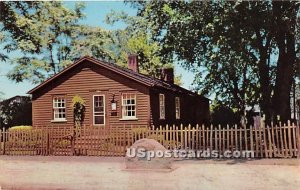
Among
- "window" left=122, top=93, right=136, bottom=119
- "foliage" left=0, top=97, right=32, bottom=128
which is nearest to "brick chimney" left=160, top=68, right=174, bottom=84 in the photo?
"window" left=122, top=93, right=136, bottom=119

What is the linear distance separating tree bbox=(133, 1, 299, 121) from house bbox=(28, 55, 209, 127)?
834mm

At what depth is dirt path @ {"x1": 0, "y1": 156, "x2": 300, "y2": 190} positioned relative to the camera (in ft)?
23.4

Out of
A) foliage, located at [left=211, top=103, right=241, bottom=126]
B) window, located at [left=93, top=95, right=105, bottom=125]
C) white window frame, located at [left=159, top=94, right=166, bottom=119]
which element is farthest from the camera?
white window frame, located at [left=159, top=94, right=166, bottom=119]

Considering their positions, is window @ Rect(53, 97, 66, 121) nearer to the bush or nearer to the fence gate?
the fence gate

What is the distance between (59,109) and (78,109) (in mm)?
1041

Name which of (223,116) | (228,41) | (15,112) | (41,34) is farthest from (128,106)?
(15,112)

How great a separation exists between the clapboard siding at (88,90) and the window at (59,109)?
0.38ft

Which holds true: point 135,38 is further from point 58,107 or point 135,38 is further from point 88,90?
point 58,107

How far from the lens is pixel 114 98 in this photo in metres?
11.9

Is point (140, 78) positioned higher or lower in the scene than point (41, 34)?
lower

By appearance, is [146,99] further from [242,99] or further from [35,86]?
[35,86]

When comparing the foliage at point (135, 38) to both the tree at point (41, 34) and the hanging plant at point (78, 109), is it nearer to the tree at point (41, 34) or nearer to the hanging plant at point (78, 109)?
the tree at point (41, 34)

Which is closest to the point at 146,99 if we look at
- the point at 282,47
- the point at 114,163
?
the point at 114,163

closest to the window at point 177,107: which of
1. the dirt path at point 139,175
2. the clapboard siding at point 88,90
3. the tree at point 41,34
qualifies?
the clapboard siding at point 88,90
